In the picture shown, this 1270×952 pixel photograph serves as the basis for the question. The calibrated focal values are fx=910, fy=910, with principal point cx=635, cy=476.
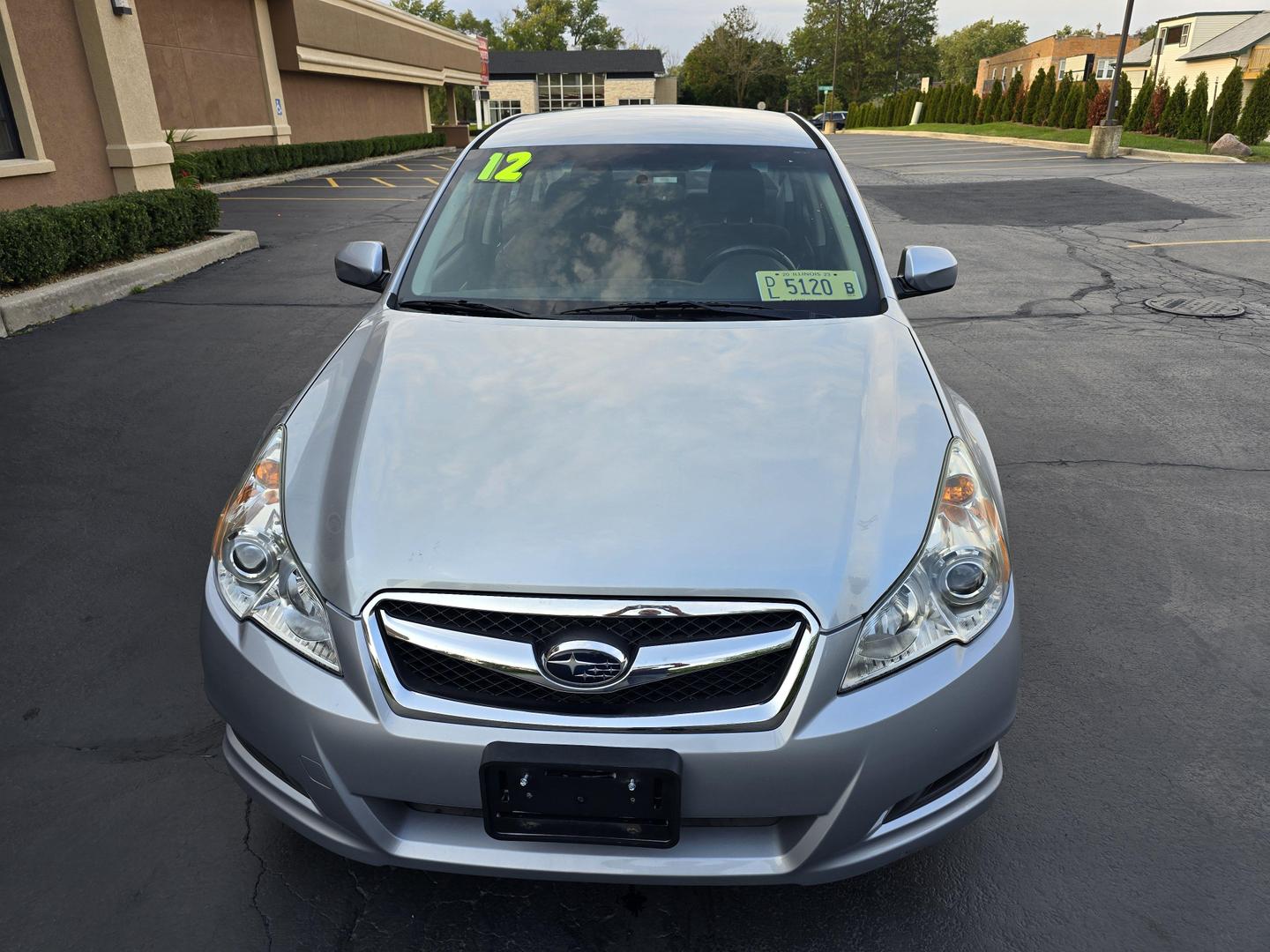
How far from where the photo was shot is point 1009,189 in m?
17.2

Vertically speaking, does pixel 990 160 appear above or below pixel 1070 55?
below

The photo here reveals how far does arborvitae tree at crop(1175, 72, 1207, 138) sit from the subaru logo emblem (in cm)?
3230

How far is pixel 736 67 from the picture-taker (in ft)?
288

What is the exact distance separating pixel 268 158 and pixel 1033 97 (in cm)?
3066

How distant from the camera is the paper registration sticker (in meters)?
3.04

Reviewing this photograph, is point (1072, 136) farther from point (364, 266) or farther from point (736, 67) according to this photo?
point (736, 67)

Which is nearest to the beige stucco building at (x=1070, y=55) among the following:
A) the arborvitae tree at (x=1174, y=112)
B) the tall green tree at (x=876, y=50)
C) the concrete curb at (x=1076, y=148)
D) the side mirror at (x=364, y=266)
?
the tall green tree at (x=876, y=50)

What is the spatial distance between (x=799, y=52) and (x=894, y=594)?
369 ft

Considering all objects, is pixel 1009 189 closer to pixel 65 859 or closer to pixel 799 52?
pixel 65 859

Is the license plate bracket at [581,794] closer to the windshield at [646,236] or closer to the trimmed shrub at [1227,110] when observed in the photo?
the windshield at [646,236]

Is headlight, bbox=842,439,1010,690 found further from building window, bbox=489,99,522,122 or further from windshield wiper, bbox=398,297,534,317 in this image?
building window, bbox=489,99,522,122

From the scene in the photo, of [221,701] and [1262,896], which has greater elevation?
[221,701]

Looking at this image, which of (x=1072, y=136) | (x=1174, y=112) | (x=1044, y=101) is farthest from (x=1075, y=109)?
(x=1174, y=112)

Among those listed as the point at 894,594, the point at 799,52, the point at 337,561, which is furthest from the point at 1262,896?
the point at 799,52
